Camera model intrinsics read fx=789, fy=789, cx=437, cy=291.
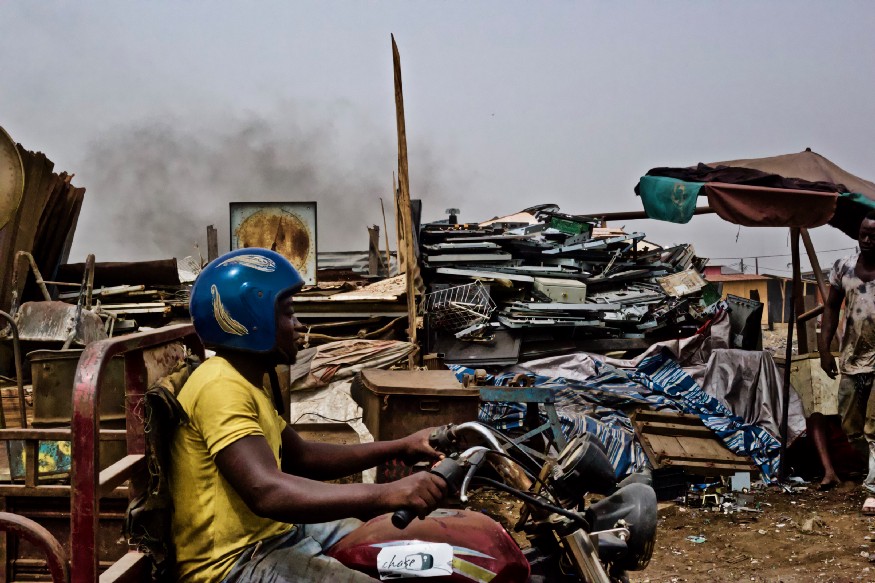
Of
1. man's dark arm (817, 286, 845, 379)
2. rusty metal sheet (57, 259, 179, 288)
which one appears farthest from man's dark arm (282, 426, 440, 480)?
rusty metal sheet (57, 259, 179, 288)

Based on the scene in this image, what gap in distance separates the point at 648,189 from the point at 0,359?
324 inches

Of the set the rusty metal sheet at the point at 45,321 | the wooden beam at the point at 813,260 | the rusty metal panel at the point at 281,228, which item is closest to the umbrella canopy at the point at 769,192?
the wooden beam at the point at 813,260

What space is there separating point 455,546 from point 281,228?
10067mm

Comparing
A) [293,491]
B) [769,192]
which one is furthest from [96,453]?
[769,192]

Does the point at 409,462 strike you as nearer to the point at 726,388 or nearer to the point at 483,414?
the point at 483,414

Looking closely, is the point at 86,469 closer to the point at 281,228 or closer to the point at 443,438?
A: the point at 443,438

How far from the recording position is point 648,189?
894 cm

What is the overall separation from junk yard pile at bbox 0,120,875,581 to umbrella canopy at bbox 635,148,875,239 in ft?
4.47

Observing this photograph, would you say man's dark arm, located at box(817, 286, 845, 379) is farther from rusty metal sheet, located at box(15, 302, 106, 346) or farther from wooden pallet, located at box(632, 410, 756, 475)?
rusty metal sheet, located at box(15, 302, 106, 346)

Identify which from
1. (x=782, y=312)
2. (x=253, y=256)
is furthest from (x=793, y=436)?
(x=782, y=312)

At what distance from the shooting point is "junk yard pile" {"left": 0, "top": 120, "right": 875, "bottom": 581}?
15.1ft

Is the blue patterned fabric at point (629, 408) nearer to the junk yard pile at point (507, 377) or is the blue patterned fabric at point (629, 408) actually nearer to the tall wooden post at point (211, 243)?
the junk yard pile at point (507, 377)

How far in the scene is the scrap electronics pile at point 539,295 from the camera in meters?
10.4

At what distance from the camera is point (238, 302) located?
227 centimetres
